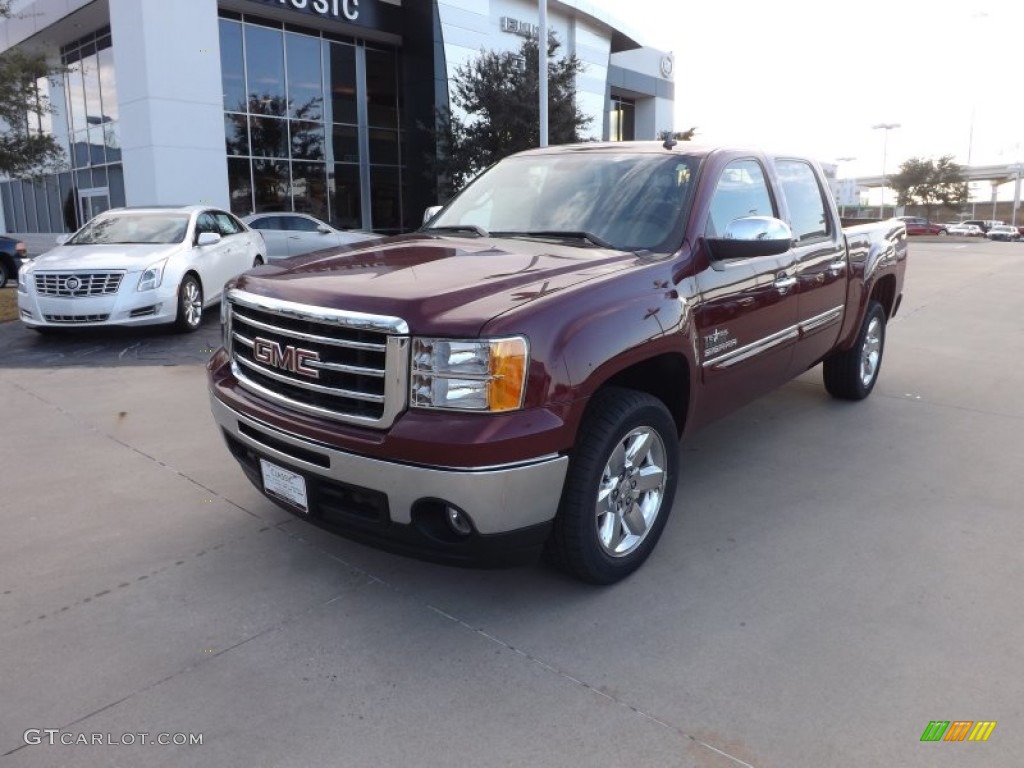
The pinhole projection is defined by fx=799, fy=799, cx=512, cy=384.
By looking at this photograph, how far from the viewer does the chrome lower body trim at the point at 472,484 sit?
A: 2768 mm

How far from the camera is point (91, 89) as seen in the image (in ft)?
77.8

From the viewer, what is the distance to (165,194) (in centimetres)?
1967

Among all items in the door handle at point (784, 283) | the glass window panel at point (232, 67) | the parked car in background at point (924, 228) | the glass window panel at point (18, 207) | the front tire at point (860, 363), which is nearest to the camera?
the door handle at point (784, 283)

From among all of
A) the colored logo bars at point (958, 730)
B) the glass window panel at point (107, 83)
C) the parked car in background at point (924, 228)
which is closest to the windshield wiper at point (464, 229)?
the colored logo bars at point (958, 730)

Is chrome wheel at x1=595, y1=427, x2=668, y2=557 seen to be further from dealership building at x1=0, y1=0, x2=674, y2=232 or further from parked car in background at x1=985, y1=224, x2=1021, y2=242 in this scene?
parked car in background at x1=985, y1=224, x2=1021, y2=242

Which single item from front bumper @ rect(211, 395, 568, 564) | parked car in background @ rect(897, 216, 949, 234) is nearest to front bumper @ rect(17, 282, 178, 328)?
front bumper @ rect(211, 395, 568, 564)

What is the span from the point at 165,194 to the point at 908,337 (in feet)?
56.3

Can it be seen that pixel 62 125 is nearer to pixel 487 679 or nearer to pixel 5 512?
pixel 5 512

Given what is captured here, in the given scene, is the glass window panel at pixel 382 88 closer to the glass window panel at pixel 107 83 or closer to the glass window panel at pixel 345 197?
the glass window panel at pixel 345 197

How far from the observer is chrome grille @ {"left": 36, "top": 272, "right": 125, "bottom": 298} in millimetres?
8867

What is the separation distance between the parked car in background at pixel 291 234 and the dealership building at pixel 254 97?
157 inches

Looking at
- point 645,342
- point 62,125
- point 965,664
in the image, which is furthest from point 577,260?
point 62,125

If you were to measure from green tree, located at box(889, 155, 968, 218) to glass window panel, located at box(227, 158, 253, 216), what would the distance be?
58806 mm

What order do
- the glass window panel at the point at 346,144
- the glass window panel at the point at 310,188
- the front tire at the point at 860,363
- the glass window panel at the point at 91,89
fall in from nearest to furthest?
the front tire at the point at 860,363 → the glass window panel at the point at 91,89 → the glass window panel at the point at 310,188 → the glass window panel at the point at 346,144
